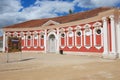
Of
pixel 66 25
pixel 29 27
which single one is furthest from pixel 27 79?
pixel 29 27

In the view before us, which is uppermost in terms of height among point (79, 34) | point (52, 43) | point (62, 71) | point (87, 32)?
point (87, 32)

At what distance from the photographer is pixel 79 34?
84.3 feet

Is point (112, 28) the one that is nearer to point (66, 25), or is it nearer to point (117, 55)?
point (117, 55)

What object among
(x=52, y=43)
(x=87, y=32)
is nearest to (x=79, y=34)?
(x=87, y=32)

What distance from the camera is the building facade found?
1864 centimetres

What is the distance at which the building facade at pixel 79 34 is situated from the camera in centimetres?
1864

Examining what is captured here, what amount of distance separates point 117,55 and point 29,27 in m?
19.4

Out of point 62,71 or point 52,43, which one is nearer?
point 62,71

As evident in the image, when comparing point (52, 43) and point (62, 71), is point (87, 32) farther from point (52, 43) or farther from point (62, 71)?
point (62, 71)

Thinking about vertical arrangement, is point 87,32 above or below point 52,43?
above

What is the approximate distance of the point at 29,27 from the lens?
34000 mm

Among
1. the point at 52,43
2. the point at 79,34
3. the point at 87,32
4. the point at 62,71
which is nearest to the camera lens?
the point at 62,71

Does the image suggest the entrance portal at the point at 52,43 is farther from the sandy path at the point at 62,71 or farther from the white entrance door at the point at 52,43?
the sandy path at the point at 62,71

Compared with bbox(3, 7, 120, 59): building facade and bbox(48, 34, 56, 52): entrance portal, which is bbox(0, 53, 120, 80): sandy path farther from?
bbox(48, 34, 56, 52): entrance portal
